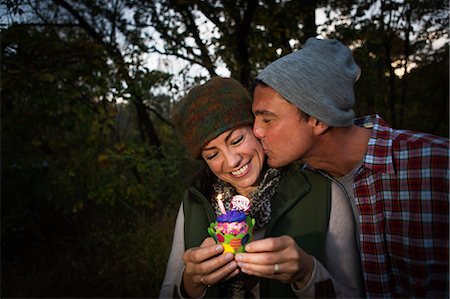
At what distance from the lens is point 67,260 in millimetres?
5188

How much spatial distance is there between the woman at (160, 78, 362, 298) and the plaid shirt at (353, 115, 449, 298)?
0.13 meters

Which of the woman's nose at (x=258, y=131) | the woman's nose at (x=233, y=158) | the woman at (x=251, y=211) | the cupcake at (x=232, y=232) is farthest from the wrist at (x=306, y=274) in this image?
the woman's nose at (x=258, y=131)

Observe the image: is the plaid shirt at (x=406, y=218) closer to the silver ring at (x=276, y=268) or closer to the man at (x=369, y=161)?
the man at (x=369, y=161)

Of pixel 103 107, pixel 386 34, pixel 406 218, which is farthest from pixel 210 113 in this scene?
pixel 386 34

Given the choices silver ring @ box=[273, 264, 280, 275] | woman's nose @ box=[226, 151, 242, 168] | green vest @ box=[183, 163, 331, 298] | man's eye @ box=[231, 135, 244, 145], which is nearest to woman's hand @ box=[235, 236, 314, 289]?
silver ring @ box=[273, 264, 280, 275]

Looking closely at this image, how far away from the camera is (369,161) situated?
2.08m

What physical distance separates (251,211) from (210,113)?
1.97ft

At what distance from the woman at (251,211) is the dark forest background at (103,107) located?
1682mm

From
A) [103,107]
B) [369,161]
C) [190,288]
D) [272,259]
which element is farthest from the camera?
[103,107]

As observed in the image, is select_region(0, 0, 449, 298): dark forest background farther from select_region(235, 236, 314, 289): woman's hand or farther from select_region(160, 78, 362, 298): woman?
select_region(235, 236, 314, 289): woman's hand

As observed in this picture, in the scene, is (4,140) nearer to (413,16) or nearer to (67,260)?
(67,260)

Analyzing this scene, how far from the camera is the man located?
1941mm

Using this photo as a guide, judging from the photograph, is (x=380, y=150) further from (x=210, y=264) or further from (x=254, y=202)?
(x=210, y=264)

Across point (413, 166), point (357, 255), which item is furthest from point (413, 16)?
point (357, 255)
